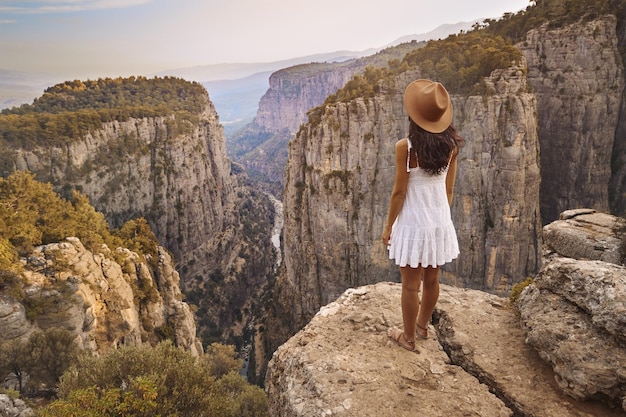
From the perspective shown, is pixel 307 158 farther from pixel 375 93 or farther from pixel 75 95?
pixel 75 95

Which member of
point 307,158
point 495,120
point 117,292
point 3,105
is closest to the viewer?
point 117,292

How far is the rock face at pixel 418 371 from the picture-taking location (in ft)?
14.3

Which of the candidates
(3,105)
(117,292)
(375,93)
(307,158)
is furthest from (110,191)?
(375,93)

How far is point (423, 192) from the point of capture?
15.2 feet

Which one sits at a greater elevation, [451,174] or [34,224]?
[451,174]

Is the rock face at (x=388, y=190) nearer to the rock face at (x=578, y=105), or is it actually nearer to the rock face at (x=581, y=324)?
the rock face at (x=578, y=105)

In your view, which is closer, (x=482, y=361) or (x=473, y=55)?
(x=482, y=361)

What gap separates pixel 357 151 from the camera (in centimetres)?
3588

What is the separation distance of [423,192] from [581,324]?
8.28 ft

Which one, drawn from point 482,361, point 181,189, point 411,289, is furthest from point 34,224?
point 181,189

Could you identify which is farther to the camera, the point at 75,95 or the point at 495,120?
the point at 75,95

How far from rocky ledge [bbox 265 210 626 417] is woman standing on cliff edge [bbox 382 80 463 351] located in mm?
898

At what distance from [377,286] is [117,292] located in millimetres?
18920

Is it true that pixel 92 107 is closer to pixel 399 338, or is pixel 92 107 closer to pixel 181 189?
pixel 181 189
